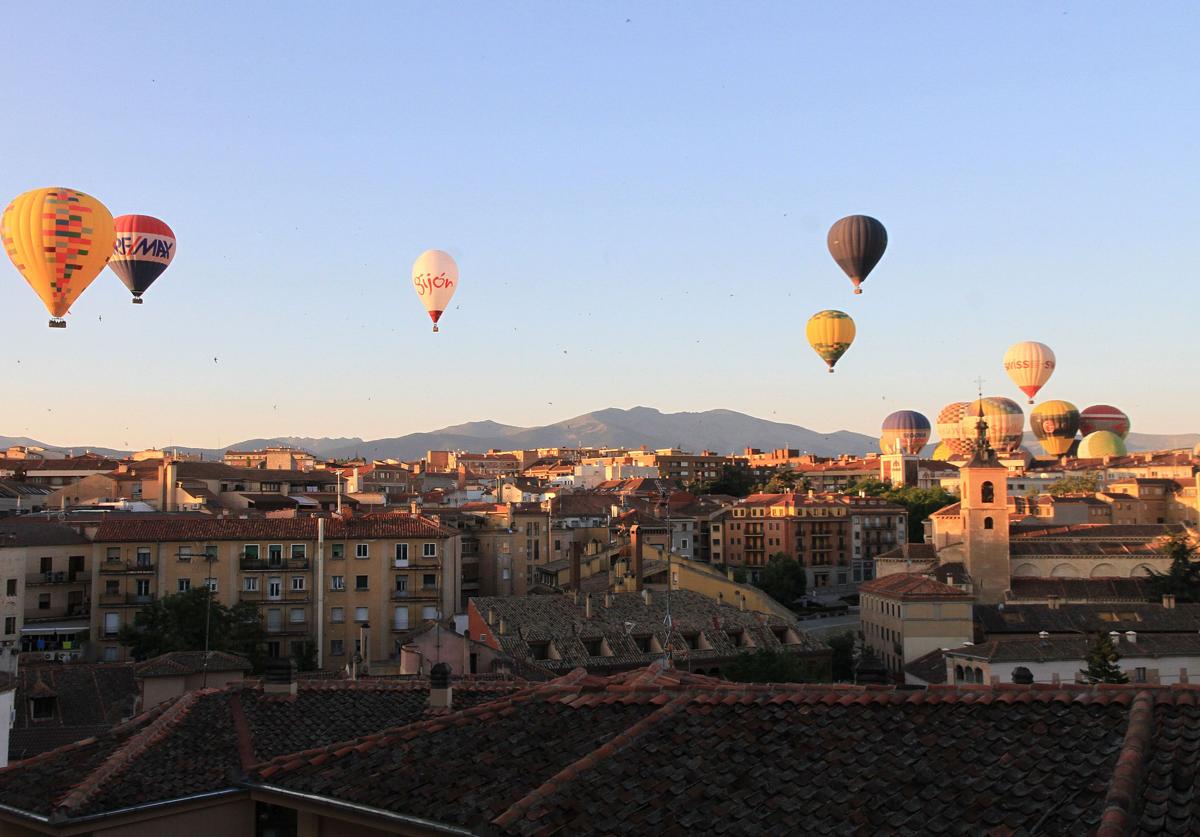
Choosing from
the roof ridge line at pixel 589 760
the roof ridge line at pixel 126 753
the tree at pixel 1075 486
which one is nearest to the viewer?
the roof ridge line at pixel 589 760

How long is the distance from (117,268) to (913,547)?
1838 inches

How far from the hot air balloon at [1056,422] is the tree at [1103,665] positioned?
99792 mm

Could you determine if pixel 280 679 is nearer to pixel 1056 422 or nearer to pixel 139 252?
pixel 139 252

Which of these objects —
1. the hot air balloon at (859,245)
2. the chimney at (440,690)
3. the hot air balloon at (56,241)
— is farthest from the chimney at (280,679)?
the hot air balloon at (859,245)

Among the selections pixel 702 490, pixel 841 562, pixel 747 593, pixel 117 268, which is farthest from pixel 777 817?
pixel 702 490

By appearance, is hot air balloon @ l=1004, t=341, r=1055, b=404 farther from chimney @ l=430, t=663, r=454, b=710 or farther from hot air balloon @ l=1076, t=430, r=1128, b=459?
chimney @ l=430, t=663, r=454, b=710

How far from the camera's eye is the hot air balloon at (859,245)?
65.3m

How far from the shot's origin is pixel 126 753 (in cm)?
1261

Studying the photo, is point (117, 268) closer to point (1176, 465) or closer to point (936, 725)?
point (936, 725)

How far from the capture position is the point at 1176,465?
11394 centimetres

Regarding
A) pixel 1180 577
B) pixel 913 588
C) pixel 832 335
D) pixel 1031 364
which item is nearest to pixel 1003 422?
pixel 1031 364

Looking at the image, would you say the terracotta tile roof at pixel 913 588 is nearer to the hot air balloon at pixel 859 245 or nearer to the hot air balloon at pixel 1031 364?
the hot air balloon at pixel 859 245

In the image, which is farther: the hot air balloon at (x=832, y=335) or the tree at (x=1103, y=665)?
the hot air balloon at (x=832, y=335)

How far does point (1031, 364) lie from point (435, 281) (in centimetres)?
8496
